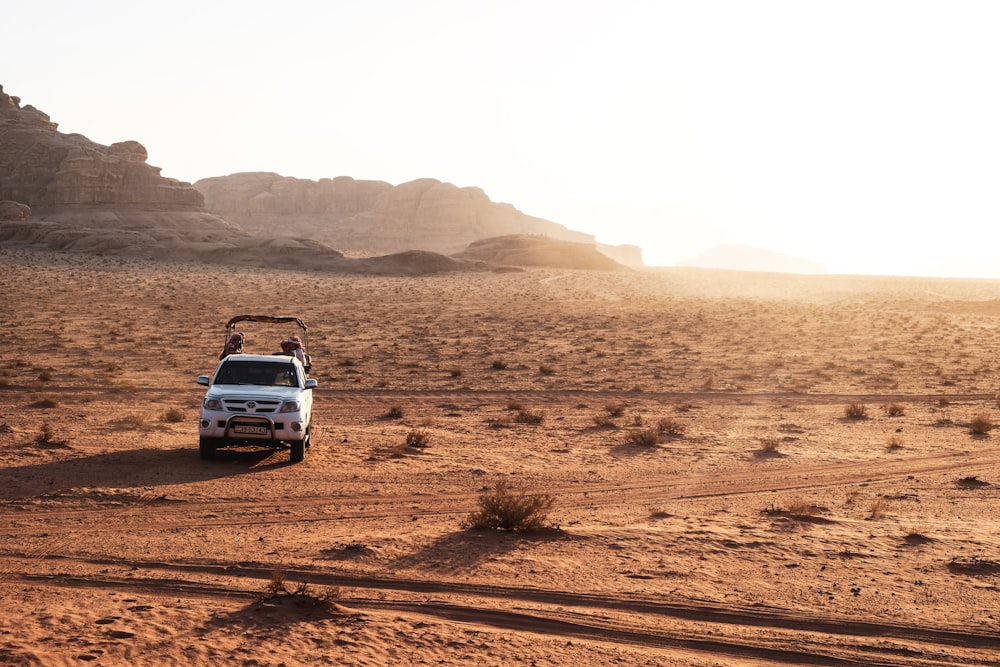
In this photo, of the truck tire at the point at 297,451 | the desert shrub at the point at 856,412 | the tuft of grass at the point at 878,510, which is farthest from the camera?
the desert shrub at the point at 856,412

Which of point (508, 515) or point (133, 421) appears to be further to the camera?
point (133, 421)

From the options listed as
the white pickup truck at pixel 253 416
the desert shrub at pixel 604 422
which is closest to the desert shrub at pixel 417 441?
the white pickup truck at pixel 253 416

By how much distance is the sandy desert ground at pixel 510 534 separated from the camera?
715 centimetres

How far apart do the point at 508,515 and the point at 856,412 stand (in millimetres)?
13176

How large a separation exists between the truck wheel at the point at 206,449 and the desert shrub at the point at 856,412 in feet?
46.0

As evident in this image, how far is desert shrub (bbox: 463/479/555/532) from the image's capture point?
10.2m

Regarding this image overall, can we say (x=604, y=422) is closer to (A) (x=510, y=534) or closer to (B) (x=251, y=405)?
(B) (x=251, y=405)

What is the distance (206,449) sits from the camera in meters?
14.1

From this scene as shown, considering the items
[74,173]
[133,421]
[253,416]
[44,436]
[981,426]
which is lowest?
[133,421]

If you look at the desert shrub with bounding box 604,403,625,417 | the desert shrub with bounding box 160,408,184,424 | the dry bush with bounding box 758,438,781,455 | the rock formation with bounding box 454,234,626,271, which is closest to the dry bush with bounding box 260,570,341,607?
the dry bush with bounding box 758,438,781,455

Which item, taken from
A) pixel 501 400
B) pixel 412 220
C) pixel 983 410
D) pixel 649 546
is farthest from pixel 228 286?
pixel 412 220

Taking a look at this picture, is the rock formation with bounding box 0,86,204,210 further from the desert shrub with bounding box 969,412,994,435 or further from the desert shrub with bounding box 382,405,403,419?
the desert shrub with bounding box 969,412,994,435

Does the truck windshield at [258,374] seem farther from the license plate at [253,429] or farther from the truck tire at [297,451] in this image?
the license plate at [253,429]

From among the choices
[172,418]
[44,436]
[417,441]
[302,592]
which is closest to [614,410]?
[417,441]
